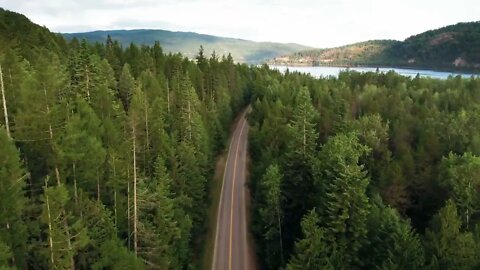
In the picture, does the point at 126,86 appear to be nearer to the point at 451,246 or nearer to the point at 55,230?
the point at 55,230

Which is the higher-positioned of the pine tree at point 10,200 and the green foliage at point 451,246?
the pine tree at point 10,200

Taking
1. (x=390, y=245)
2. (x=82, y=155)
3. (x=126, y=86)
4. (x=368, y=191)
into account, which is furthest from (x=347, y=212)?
(x=126, y=86)

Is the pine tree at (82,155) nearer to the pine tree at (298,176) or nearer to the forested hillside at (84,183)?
the forested hillside at (84,183)

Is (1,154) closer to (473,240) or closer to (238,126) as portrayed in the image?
(473,240)

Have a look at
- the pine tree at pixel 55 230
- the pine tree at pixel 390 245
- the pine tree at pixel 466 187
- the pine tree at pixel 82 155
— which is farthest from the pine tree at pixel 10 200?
the pine tree at pixel 466 187

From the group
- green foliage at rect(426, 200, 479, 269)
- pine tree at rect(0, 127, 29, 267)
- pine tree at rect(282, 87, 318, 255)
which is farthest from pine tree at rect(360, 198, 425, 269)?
pine tree at rect(0, 127, 29, 267)

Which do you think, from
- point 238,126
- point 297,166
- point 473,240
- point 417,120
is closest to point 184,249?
point 297,166
